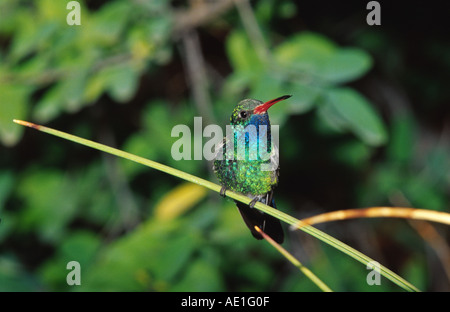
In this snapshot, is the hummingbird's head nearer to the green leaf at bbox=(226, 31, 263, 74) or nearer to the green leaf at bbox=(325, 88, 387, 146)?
the green leaf at bbox=(325, 88, 387, 146)

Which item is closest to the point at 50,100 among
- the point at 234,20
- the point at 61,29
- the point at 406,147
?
the point at 61,29

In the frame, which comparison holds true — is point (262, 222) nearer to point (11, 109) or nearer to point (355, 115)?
point (355, 115)

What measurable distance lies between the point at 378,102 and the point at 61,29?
1694 millimetres

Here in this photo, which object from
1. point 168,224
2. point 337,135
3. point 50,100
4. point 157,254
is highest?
point 337,135

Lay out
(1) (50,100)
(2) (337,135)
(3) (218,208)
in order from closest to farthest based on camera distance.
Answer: (1) (50,100) → (3) (218,208) → (2) (337,135)

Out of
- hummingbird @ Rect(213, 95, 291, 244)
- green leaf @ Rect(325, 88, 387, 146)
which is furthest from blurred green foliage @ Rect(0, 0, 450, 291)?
hummingbird @ Rect(213, 95, 291, 244)

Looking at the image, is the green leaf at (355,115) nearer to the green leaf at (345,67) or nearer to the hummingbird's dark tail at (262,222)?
the green leaf at (345,67)

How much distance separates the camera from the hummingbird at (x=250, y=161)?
473 mm

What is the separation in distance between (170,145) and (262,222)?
110cm

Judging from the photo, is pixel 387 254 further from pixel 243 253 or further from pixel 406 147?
pixel 243 253

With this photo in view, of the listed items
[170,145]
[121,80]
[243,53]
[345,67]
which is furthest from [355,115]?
[170,145]

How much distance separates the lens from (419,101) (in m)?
2.25

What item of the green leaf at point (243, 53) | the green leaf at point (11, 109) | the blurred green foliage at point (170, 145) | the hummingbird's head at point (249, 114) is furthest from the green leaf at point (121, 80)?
the hummingbird's head at point (249, 114)

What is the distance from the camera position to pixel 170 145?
5.06 ft
